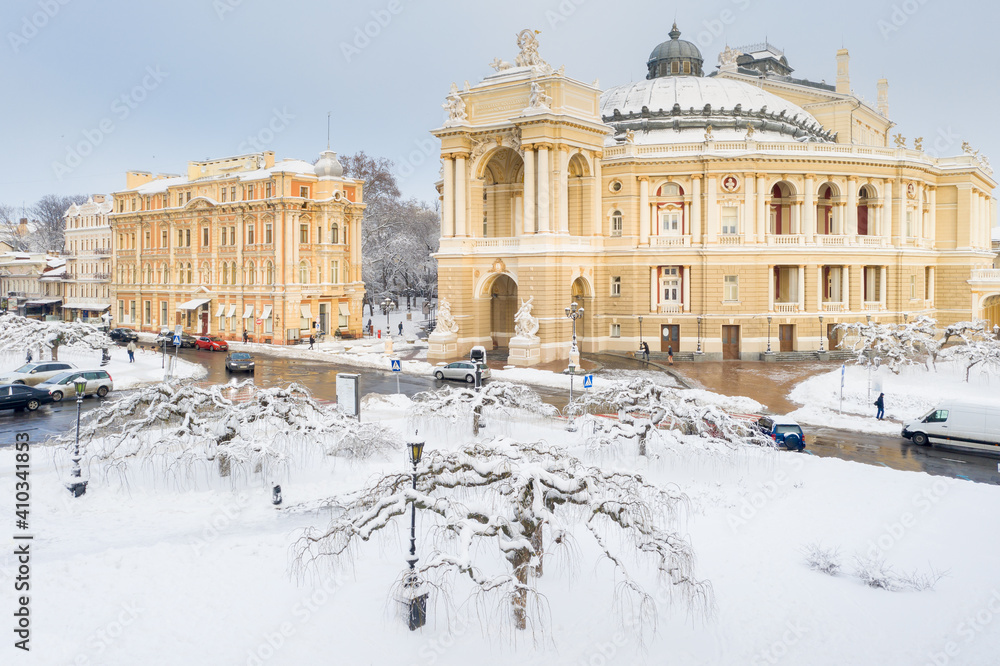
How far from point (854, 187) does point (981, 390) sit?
64.6 feet

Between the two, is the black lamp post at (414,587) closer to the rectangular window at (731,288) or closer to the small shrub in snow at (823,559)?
the small shrub in snow at (823,559)

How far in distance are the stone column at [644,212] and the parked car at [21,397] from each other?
113 ft

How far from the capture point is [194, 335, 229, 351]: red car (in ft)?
178

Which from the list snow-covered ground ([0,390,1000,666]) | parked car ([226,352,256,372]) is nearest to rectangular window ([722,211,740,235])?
parked car ([226,352,256,372])

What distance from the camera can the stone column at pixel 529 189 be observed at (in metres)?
45.7

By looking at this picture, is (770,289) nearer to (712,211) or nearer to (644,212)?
(712,211)

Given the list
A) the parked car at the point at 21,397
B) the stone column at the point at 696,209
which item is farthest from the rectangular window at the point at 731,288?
the parked car at the point at 21,397

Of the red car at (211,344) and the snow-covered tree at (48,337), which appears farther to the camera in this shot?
the red car at (211,344)

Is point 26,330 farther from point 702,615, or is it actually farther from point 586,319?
point 702,615

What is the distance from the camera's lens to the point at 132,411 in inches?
760

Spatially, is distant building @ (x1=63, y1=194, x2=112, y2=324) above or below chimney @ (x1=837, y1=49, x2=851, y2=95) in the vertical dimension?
below

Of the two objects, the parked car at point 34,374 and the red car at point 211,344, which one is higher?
the red car at point 211,344

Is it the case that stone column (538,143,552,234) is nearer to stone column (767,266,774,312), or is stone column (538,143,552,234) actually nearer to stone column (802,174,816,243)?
stone column (767,266,774,312)

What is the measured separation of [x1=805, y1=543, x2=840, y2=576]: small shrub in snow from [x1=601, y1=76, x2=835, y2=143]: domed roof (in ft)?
139
